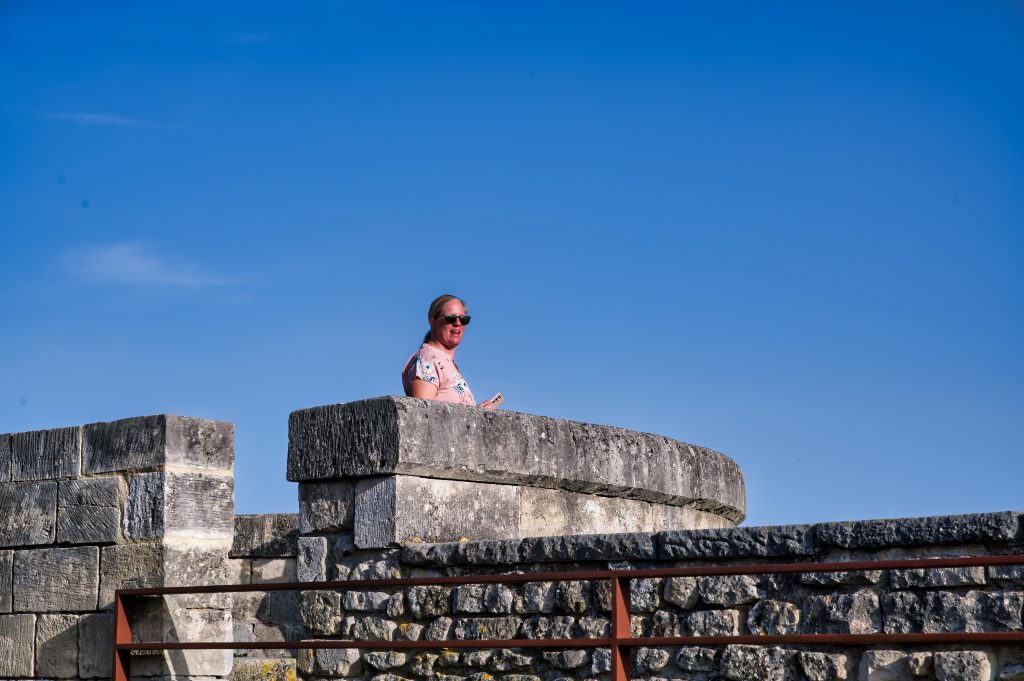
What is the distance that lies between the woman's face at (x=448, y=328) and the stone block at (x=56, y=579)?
2134 mm

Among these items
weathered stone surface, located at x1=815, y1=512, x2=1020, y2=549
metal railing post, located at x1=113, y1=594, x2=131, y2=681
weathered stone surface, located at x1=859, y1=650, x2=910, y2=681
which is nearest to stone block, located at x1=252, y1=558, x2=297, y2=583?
metal railing post, located at x1=113, y1=594, x2=131, y2=681

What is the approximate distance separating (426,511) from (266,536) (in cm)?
288

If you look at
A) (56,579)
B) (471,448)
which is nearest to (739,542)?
(471,448)

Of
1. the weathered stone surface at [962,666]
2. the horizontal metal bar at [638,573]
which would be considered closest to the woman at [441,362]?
the horizontal metal bar at [638,573]

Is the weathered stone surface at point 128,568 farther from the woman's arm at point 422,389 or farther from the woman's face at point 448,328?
the woman's face at point 448,328

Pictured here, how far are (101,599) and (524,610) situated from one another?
243 centimetres

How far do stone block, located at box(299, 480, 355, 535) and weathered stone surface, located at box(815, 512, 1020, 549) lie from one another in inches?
94.0

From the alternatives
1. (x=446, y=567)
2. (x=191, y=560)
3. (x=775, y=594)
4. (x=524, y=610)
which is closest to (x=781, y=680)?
(x=775, y=594)

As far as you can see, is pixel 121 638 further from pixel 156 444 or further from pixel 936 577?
pixel 936 577

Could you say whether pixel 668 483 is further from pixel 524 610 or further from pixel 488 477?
pixel 524 610

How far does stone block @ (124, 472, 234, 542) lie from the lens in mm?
7238

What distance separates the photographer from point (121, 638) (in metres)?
7.11

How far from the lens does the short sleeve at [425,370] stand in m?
7.64

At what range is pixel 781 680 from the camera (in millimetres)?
5641
